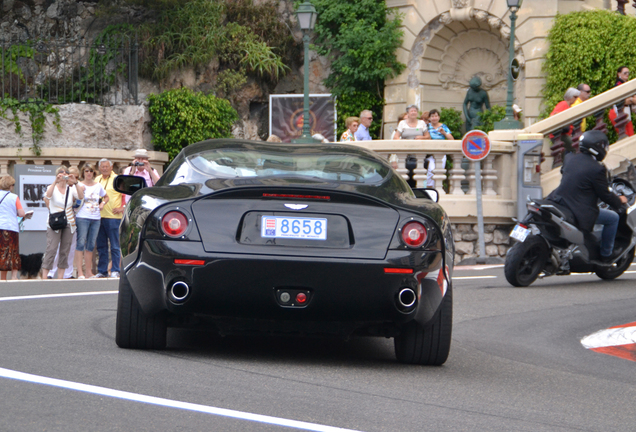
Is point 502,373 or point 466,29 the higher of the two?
point 466,29

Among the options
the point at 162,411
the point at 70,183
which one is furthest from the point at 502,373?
the point at 70,183

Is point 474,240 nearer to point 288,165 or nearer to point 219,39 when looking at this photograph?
point 219,39

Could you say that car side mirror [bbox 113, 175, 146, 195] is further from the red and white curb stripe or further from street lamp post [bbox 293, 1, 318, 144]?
street lamp post [bbox 293, 1, 318, 144]

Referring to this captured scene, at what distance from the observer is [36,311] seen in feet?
26.2

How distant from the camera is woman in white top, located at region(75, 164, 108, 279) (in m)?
14.1

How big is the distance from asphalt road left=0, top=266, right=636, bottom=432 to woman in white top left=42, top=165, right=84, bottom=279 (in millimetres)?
6195

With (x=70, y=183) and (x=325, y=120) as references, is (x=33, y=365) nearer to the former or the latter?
(x=70, y=183)

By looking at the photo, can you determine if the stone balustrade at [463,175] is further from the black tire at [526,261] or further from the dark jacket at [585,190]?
the black tire at [526,261]

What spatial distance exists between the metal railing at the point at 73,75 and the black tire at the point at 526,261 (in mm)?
11739

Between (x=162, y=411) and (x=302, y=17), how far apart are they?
1626 cm

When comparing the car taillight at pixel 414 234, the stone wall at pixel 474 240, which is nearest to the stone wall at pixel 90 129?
the stone wall at pixel 474 240

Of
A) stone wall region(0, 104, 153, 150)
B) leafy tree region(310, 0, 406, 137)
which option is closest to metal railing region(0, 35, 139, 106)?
stone wall region(0, 104, 153, 150)

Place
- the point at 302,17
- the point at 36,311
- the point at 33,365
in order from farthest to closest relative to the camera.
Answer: the point at 302,17 < the point at 36,311 < the point at 33,365

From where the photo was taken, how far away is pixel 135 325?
5762 millimetres
